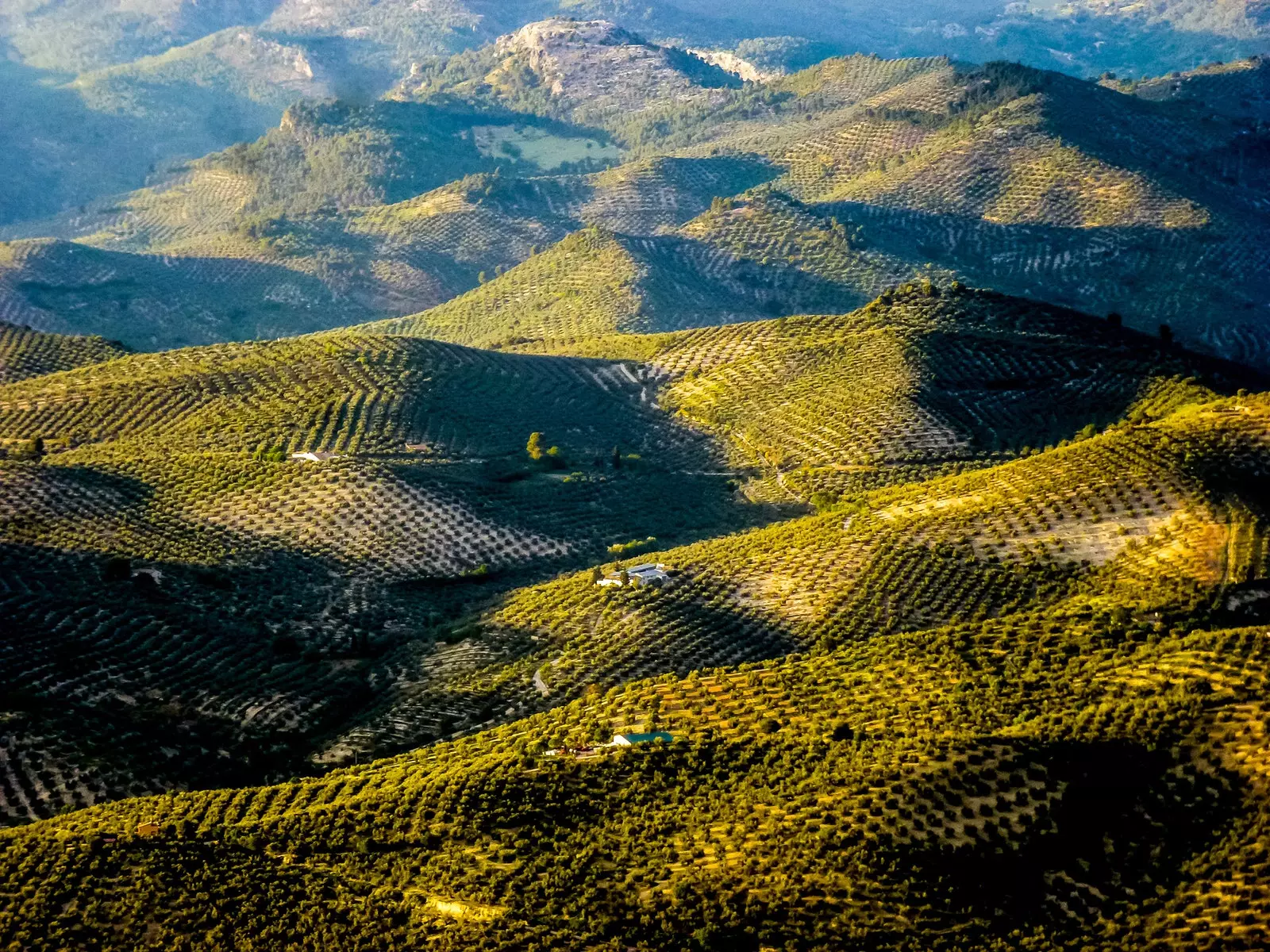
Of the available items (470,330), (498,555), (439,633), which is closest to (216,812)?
(439,633)

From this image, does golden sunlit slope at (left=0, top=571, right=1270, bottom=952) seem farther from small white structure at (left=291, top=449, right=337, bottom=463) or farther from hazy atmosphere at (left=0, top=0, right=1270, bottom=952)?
small white structure at (left=291, top=449, right=337, bottom=463)

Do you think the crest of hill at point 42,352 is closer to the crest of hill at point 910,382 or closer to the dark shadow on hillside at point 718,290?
the crest of hill at point 910,382

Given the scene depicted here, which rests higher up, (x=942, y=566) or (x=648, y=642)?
(x=942, y=566)

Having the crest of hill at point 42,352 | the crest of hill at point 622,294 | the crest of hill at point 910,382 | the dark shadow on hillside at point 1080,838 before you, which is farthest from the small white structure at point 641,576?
the crest of hill at point 622,294

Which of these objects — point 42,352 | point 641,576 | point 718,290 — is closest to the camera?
point 641,576

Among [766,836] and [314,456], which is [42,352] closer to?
[314,456]

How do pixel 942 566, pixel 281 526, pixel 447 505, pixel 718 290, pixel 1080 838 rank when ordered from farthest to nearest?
1. pixel 718 290
2. pixel 447 505
3. pixel 281 526
4. pixel 942 566
5. pixel 1080 838

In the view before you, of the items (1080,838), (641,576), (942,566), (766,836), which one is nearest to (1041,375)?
(942,566)
